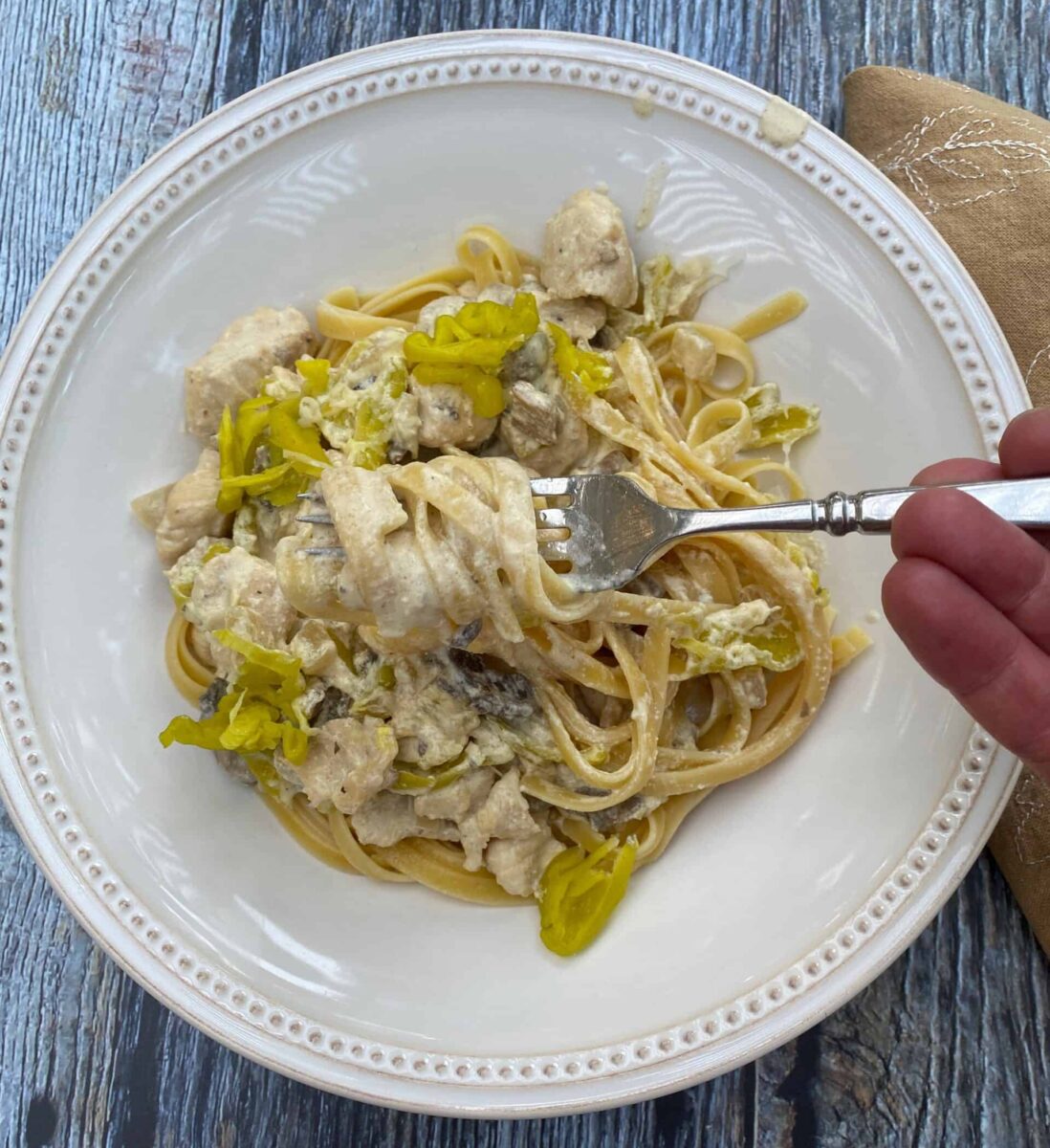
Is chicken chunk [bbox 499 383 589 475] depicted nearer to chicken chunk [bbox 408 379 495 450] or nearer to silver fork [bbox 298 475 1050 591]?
chicken chunk [bbox 408 379 495 450]

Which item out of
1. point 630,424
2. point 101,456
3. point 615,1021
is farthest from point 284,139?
point 615,1021

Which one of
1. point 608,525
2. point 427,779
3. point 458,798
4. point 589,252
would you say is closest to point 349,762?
point 427,779

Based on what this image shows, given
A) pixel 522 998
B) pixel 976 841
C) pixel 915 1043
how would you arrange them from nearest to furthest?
pixel 976 841, pixel 522 998, pixel 915 1043

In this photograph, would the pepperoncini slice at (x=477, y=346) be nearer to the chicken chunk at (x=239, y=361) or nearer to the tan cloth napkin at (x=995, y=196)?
the chicken chunk at (x=239, y=361)

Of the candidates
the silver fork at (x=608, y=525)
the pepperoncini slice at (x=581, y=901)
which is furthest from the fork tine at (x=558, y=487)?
the pepperoncini slice at (x=581, y=901)

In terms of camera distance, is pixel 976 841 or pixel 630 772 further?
pixel 630 772

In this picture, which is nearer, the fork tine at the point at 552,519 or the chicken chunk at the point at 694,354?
the fork tine at the point at 552,519

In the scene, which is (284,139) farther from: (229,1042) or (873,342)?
(229,1042)
